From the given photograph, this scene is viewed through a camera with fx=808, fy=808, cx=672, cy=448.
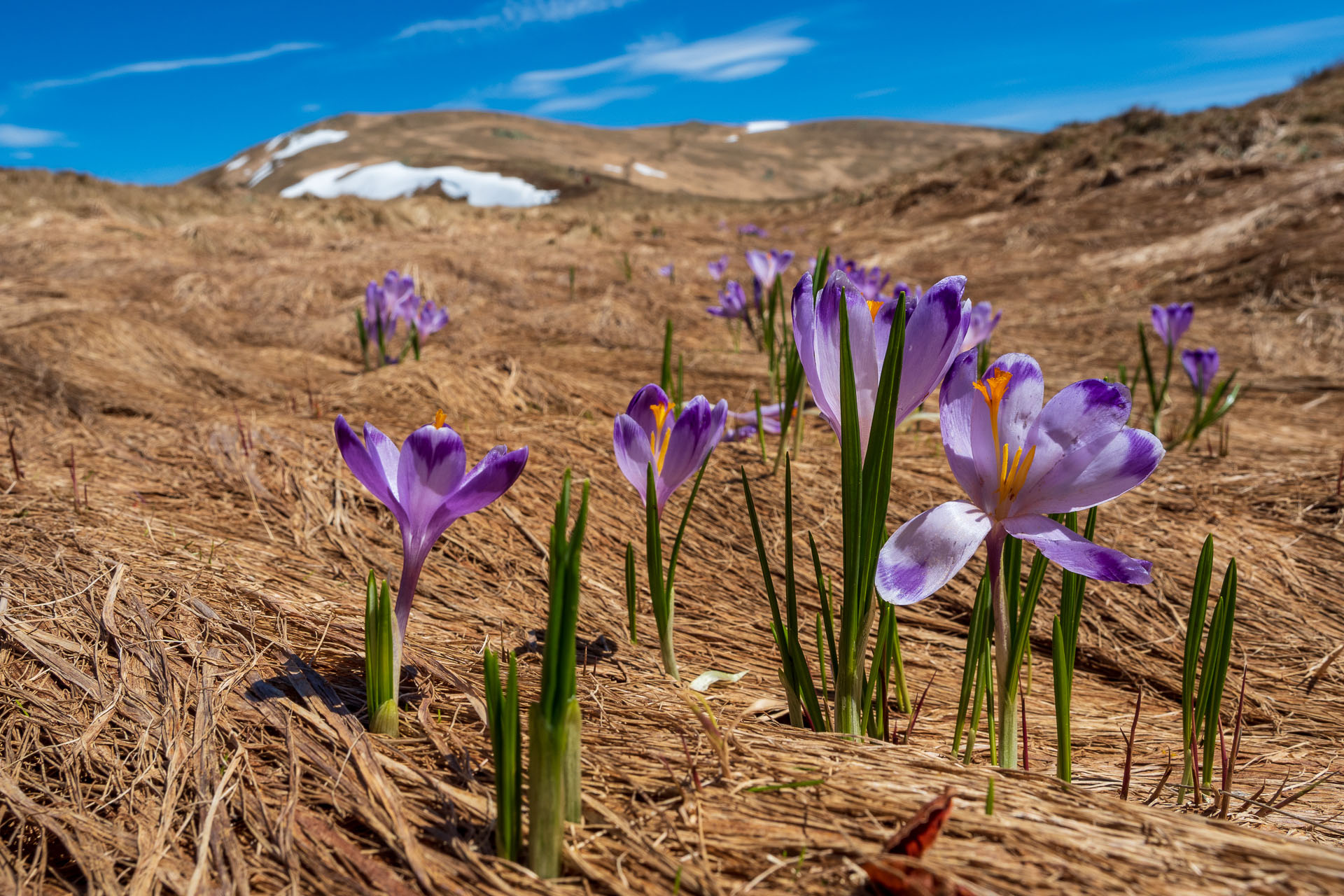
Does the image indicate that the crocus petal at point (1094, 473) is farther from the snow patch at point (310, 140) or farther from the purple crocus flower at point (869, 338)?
the snow patch at point (310, 140)

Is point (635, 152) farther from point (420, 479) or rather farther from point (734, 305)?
point (420, 479)

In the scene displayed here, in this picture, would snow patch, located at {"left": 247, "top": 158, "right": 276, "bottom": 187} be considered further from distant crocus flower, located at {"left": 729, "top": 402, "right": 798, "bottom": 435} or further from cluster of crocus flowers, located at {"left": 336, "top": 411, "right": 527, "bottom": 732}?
cluster of crocus flowers, located at {"left": 336, "top": 411, "right": 527, "bottom": 732}

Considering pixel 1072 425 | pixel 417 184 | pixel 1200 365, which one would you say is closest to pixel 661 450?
pixel 1072 425

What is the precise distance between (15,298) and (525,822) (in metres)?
5.55

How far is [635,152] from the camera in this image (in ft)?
133

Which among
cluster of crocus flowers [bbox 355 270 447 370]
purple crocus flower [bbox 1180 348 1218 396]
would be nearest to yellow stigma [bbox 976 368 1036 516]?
purple crocus flower [bbox 1180 348 1218 396]

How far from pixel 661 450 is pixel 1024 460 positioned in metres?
0.56

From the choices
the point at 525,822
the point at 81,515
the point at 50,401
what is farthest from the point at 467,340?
the point at 525,822

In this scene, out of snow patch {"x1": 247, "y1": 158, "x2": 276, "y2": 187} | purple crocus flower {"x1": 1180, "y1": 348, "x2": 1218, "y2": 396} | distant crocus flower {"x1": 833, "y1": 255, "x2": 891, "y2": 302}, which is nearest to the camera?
purple crocus flower {"x1": 1180, "y1": 348, "x2": 1218, "y2": 396}

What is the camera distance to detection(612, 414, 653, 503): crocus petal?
118 centimetres

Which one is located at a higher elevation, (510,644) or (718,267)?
(718,267)

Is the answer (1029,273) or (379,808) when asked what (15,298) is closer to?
(379,808)

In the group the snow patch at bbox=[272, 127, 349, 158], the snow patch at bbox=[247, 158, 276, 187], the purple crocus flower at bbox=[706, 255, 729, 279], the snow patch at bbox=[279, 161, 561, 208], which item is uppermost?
the snow patch at bbox=[272, 127, 349, 158]

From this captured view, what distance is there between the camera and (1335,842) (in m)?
0.97
